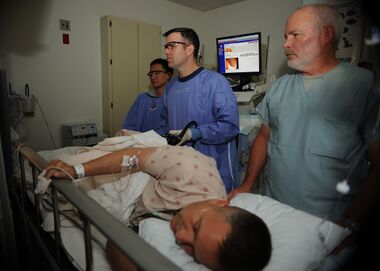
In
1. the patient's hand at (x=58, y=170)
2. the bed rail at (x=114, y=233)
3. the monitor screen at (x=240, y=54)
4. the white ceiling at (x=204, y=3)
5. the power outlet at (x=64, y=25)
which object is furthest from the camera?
the white ceiling at (x=204, y=3)

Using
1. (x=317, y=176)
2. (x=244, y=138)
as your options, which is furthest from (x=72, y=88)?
(x=317, y=176)

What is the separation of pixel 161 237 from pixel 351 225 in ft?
1.64

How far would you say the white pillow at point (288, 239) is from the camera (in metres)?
0.70

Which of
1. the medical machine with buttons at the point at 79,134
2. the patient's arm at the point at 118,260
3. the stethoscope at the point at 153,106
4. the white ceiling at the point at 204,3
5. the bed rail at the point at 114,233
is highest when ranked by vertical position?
the white ceiling at the point at 204,3

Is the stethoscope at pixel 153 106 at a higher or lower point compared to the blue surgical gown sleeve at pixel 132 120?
higher

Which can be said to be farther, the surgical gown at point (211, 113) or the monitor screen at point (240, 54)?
the monitor screen at point (240, 54)

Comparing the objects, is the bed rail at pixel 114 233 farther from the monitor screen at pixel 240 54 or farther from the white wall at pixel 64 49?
the monitor screen at pixel 240 54

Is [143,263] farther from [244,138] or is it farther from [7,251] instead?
[244,138]

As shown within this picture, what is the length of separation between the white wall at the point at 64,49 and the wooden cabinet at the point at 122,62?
0.12 metres

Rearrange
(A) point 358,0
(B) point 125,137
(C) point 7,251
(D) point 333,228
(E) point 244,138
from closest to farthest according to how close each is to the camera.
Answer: (A) point 358,0 → (D) point 333,228 → (C) point 7,251 → (B) point 125,137 → (E) point 244,138

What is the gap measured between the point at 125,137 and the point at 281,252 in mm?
764

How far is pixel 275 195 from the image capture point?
107 centimetres

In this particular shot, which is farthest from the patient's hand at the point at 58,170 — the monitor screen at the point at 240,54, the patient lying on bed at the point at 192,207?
the monitor screen at the point at 240,54

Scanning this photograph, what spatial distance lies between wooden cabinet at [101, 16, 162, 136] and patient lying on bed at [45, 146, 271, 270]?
6.36 ft
